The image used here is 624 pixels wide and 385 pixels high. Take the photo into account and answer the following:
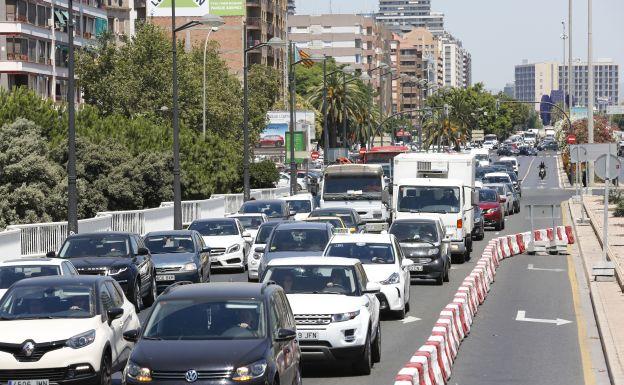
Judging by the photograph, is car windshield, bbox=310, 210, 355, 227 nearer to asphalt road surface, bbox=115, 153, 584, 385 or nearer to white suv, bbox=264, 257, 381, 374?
asphalt road surface, bbox=115, 153, 584, 385

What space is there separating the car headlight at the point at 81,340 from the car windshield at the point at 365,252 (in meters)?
10.2

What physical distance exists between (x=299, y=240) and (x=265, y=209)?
15154 mm

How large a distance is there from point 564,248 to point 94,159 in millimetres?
20383

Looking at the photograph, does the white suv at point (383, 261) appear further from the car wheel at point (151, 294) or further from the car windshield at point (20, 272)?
the car windshield at point (20, 272)

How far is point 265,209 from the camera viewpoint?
47094mm

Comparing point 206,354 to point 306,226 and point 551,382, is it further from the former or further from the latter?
point 306,226

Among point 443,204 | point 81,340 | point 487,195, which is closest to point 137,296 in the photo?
point 81,340

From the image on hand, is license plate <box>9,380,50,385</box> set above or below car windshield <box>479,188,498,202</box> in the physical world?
above

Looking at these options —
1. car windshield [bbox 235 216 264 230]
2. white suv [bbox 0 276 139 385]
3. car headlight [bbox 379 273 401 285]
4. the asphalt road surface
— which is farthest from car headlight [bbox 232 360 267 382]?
car windshield [bbox 235 216 264 230]

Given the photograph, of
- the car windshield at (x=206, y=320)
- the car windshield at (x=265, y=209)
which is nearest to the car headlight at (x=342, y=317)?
the car windshield at (x=206, y=320)

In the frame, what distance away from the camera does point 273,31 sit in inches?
6048

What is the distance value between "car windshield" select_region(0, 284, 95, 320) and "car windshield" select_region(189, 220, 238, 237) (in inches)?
845

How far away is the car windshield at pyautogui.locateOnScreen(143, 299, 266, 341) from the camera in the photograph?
14.5 m

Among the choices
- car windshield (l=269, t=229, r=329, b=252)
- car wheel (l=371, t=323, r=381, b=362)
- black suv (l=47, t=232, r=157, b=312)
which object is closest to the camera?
car wheel (l=371, t=323, r=381, b=362)
